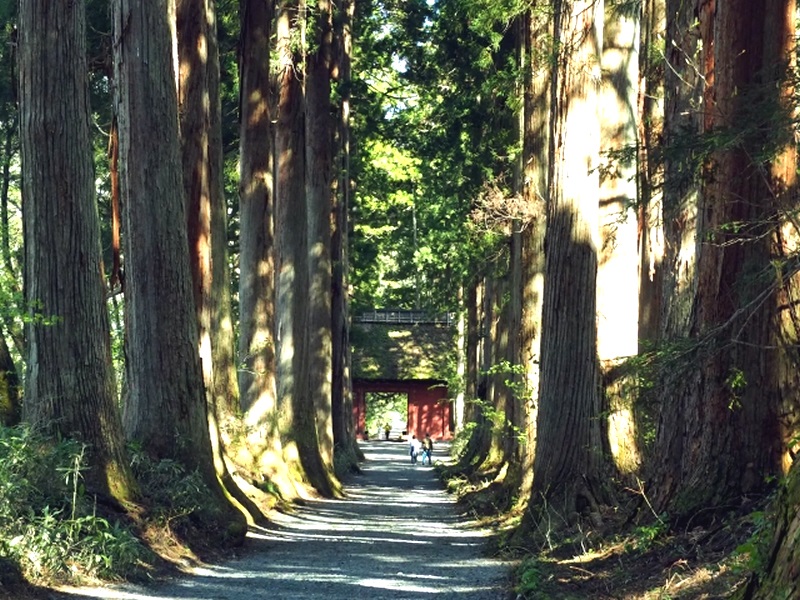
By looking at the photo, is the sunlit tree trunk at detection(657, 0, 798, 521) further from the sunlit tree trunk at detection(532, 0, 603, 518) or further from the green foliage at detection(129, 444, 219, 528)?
the green foliage at detection(129, 444, 219, 528)

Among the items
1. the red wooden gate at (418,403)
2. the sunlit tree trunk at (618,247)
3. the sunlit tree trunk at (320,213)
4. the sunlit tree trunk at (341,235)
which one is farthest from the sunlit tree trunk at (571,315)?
the red wooden gate at (418,403)

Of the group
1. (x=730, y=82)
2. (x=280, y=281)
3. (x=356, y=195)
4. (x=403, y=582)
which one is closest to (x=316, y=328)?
(x=280, y=281)

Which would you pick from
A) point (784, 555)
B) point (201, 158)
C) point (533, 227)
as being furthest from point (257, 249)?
point (784, 555)

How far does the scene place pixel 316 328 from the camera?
104 ft

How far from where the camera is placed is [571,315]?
49.7ft

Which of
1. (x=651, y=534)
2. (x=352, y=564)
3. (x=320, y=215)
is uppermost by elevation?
(x=320, y=215)

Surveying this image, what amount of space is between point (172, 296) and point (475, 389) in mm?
26362

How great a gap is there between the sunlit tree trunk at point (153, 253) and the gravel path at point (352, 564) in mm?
1459

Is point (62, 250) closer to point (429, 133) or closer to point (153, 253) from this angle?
point (153, 253)

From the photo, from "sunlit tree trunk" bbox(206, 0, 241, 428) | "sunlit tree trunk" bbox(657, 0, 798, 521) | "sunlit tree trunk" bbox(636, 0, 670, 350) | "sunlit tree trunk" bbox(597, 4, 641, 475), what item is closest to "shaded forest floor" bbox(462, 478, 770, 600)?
"sunlit tree trunk" bbox(657, 0, 798, 521)

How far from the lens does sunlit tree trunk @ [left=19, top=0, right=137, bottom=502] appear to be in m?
12.4

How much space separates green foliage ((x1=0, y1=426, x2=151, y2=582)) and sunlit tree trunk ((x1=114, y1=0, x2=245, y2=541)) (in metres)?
3.05

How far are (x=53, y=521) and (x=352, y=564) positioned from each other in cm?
421

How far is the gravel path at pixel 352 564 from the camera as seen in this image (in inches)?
440
